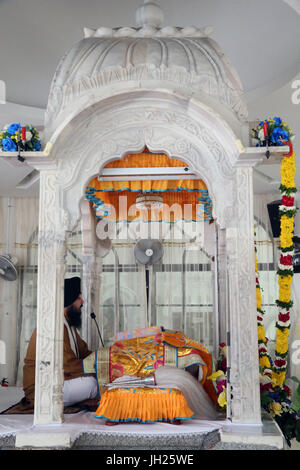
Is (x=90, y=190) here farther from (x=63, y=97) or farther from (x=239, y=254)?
(x=239, y=254)

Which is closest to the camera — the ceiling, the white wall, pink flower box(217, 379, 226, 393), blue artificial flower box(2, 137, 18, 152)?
Answer: blue artificial flower box(2, 137, 18, 152)

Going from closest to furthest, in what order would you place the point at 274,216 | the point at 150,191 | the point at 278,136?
the point at 278,136 → the point at 150,191 → the point at 274,216

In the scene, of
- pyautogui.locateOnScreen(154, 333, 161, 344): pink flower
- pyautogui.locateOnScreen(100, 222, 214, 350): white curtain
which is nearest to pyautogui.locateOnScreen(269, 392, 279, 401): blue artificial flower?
pyautogui.locateOnScreen(154, 333, 161, 344): pink flower

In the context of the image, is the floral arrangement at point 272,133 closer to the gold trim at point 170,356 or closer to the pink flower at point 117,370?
the gold trim at point 170,356

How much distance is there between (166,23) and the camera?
198 inches

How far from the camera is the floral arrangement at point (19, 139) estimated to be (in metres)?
3.21

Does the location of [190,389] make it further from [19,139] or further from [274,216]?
[274,216]

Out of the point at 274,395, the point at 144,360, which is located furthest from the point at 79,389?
the point at 274,395

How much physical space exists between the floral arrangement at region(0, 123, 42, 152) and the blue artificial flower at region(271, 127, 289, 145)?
170cm

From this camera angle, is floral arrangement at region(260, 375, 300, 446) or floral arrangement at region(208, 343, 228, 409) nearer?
floral arrangement at region(208, 343, 228, 409)

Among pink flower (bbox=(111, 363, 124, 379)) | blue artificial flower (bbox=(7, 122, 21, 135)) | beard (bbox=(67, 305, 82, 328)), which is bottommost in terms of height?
pink flower (bbox=(111, 363, 124, 379))

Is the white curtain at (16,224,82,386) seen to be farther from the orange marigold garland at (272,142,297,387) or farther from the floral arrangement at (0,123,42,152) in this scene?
the floral arrangement at (0,123,42,152)

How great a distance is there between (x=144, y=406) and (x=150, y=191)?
2302 mm

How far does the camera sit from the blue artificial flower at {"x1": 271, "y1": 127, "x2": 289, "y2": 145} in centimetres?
319
